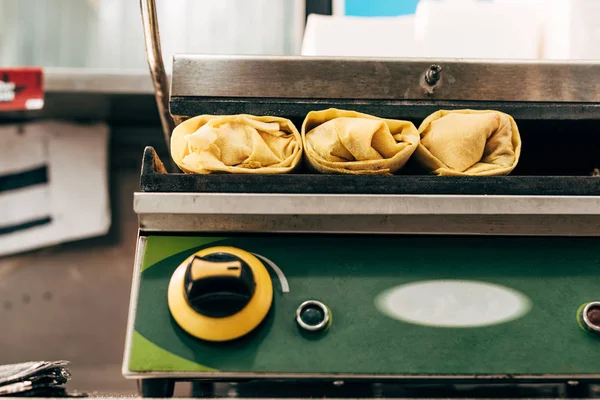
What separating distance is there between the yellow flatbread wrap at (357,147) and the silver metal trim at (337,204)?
56 mm

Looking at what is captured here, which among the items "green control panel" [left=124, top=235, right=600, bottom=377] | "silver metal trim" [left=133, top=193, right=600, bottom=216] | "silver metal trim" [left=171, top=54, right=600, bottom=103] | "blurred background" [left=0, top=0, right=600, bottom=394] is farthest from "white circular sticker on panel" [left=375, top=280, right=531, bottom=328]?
"blurred background" [left=0, top=0, right=600, bottom=394]

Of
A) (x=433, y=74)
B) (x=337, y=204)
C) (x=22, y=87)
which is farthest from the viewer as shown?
(x=22, y=87)

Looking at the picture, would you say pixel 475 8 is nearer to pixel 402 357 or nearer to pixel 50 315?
pixel 402 357

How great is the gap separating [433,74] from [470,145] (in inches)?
7.0

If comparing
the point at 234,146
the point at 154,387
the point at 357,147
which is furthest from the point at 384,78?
the point at 154,387

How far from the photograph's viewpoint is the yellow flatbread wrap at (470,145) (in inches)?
31.5

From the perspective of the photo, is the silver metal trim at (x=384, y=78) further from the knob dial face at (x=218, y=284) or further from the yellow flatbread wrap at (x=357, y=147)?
the knob dial face at (x=218, y=284)

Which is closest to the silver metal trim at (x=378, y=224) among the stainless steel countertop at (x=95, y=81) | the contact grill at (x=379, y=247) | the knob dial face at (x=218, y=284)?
the contact grill at (x=379, y=247)

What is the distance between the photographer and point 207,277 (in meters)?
0.63

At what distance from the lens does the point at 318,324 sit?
689 mm

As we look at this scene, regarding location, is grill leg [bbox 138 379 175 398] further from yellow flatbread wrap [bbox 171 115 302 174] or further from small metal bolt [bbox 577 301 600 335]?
small metal bolt [bbox 577 301 600 335]

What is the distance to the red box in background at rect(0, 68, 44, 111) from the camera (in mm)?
1298

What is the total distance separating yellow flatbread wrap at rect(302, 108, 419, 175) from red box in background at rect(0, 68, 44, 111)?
2.93 feet

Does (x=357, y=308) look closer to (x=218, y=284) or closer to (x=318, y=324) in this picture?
(x=318, y=324)
